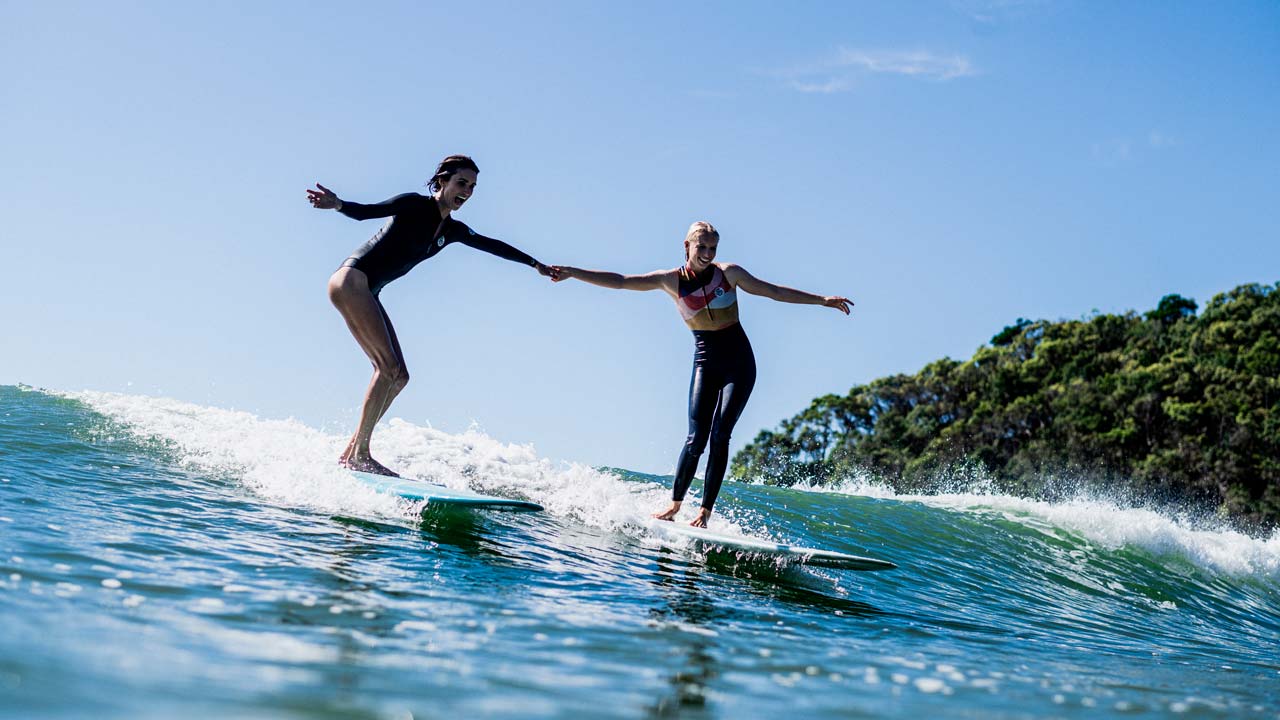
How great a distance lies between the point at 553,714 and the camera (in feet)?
7.94

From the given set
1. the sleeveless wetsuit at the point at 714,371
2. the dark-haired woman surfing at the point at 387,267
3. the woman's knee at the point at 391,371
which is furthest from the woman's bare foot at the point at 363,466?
the sleeveless wetsuit at the point at 714,371

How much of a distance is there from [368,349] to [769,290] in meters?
3.00

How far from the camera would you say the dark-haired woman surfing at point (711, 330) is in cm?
671

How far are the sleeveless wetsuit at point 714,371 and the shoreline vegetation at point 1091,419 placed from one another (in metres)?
27.1

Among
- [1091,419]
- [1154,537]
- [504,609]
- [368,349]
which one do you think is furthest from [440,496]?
[1091,419]

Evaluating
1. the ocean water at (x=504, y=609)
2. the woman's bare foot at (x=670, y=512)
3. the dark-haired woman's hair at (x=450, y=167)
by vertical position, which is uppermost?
the dark-haired woman's hair at (x=450, y=167)

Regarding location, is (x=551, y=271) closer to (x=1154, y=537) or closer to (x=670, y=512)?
(x=670, y=512)

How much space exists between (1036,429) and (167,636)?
35437mm

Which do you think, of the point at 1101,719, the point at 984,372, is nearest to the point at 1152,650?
the point at 1101,719

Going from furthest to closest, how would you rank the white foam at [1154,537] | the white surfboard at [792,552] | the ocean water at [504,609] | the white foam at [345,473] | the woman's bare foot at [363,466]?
1. the white foam at [1154,537]
2. the woman's bare foot at [363,466]
3. the white foam at [345,473]
4. the white surfboard at [792,552]
5. the ocean water at [504,609]

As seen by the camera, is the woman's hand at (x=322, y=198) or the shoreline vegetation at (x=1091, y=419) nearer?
the woman's hand at (x=322, y=198)

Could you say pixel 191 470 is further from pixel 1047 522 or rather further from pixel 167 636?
pixel 1047 522

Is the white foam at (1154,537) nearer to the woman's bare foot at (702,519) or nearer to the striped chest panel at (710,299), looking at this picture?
the woman's bare foot at (702,519)

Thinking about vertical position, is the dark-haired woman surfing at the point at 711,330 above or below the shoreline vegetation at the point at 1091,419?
below
